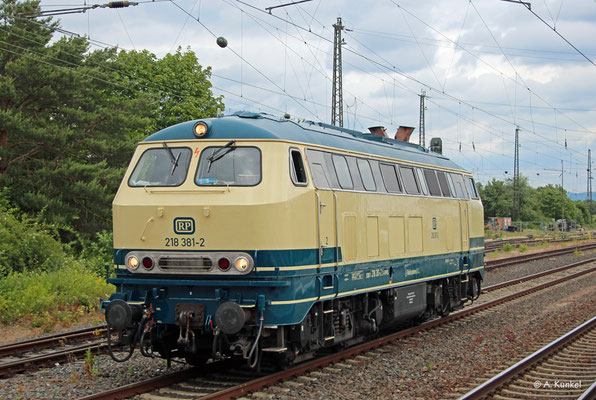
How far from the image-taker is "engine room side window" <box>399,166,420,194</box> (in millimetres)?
12737

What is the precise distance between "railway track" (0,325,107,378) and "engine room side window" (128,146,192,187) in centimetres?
323

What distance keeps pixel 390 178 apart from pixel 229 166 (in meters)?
4.10

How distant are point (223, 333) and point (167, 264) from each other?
4.01ft

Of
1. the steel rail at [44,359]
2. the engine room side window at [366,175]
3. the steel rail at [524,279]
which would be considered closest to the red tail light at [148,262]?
the steel rail at [44,359]

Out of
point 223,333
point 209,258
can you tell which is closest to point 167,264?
point 209,258

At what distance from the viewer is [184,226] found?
8773 millimetres

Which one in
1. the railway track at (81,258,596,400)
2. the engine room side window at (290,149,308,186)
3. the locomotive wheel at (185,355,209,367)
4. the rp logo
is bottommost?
the railway track at (81,258,596,400)

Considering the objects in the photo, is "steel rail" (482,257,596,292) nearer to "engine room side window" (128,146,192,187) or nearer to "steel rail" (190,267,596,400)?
"steel rail" (190,267,596,400)

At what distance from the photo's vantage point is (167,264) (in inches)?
348

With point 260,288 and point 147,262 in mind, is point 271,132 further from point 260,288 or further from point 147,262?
point 147,262

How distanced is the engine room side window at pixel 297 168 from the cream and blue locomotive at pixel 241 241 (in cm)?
2

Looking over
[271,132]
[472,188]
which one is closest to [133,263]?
[271,132]

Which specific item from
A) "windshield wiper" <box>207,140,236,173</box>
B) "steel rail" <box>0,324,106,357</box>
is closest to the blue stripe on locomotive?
"windshield wiper" <box>207,140,236,173</box>

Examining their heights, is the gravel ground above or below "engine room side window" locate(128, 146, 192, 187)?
below
